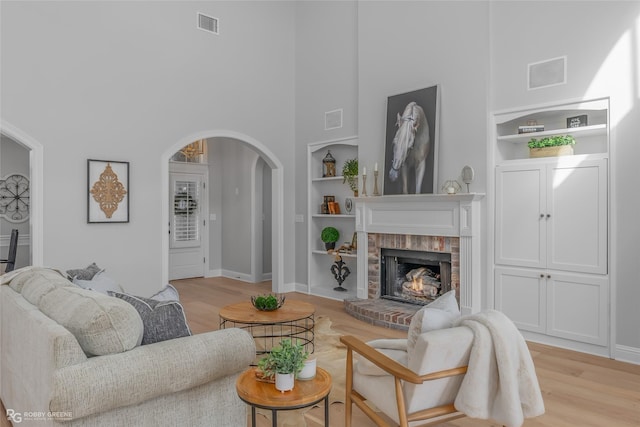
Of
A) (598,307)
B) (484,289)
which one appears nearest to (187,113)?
(484,289)

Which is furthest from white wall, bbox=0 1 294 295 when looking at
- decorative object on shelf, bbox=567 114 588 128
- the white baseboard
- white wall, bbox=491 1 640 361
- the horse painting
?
the white baseboard

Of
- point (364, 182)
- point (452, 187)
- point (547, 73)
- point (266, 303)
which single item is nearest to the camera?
point (266, 303)

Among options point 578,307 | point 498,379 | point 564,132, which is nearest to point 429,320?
point 498,379

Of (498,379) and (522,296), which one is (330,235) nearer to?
(522,296)

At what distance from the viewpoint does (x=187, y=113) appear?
6234mm

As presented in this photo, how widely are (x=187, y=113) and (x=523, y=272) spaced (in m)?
4.83

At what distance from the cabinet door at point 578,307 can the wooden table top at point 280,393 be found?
3.25 meters

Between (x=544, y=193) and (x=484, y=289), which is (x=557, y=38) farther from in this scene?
(x=484, y=289)

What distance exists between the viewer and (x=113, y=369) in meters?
1.89

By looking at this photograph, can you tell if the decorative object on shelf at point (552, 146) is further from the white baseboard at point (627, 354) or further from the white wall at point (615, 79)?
the white baseboard at point (627, 354)

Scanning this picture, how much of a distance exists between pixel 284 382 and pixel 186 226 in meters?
7.13

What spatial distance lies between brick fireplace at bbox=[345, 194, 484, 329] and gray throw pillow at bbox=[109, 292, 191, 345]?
3.17 metres

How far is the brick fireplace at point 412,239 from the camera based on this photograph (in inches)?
195

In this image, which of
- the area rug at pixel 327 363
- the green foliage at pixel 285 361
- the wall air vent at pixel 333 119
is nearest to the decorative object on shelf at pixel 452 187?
the area rug at pixel 327 363
